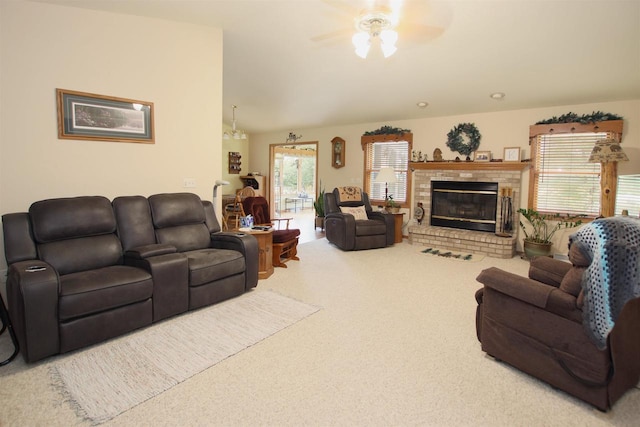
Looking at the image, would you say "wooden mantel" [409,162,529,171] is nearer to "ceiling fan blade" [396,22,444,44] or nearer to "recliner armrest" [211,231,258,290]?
"ceiling fan blade" [396,22,444,44]

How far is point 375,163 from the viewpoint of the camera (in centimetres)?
713

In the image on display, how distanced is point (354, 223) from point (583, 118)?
A: 3.57 metres

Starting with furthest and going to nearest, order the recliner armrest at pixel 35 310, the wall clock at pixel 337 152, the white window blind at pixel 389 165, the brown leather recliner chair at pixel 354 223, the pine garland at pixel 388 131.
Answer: the wall clock at pixel 337 152 < the white window blind at pixel 389 165 < the pine garland at pixel 388 131 < the brown leather recliner chair at pixel 354 223 < the recliner armrest at pixel 35 310

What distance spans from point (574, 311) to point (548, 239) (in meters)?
3.93

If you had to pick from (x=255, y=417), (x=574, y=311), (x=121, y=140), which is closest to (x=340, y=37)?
(x=121, y=140)

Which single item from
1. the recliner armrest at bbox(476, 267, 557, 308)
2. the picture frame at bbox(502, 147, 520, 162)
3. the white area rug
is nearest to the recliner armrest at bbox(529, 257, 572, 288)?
the recliner armrest at bbox(476, 267, 557, 308)

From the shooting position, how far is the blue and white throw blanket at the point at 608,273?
1644 mm

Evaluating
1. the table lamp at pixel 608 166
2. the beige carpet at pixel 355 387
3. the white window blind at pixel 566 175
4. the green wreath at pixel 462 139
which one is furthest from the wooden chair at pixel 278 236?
the table lamp at pixel 608 166

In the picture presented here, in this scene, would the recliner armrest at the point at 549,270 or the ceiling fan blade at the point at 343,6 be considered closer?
the recliner armrest at the point at 549,270

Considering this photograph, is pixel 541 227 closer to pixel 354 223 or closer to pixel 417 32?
pixel 354 223

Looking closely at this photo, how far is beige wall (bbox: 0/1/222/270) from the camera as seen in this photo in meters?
2.92

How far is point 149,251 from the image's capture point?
2910 mm

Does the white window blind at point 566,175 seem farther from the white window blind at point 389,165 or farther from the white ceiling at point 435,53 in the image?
the white window blind at point 389,165

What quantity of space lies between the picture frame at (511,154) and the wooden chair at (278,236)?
3.55 metres
